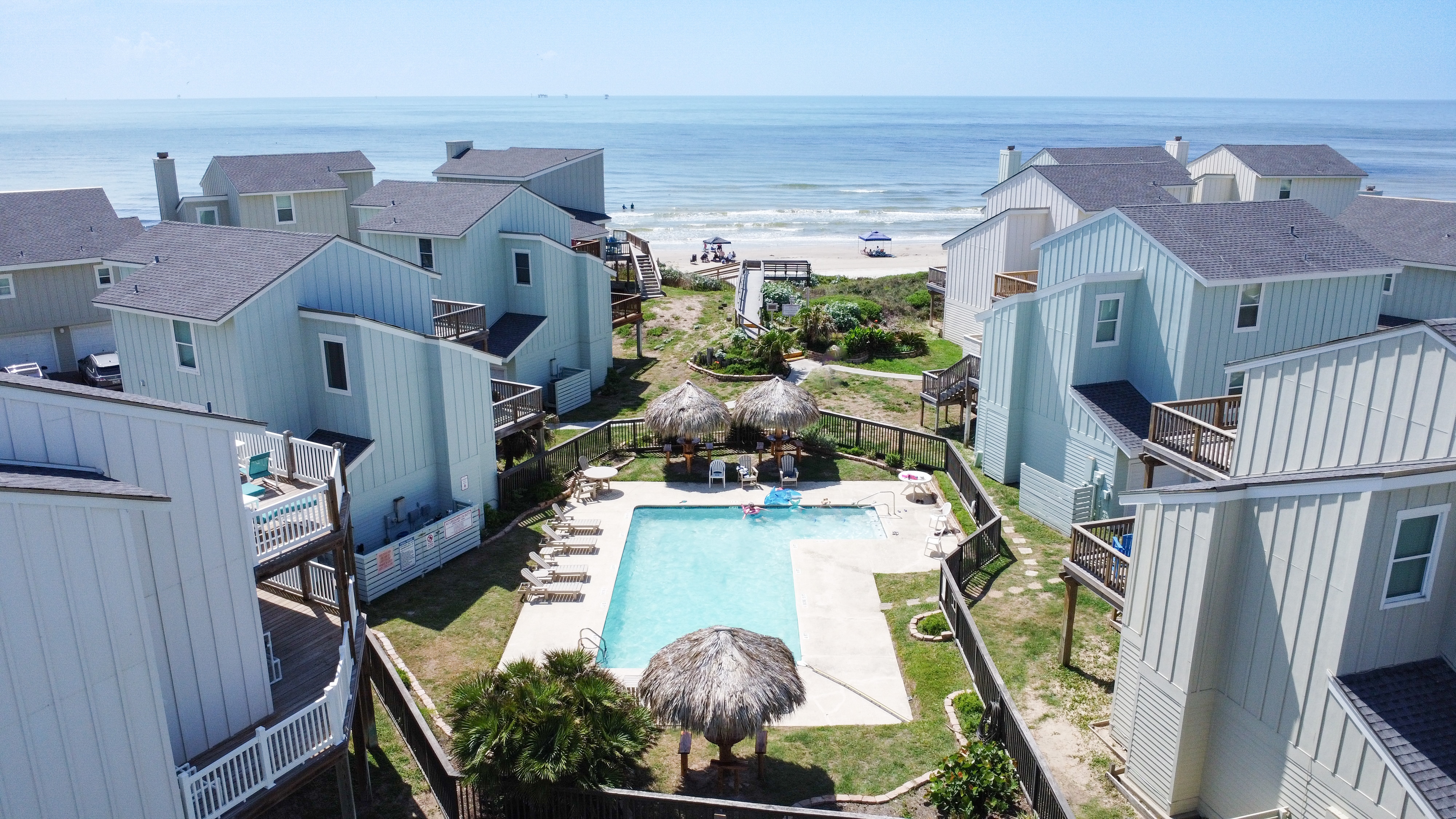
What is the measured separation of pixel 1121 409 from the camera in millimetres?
22938

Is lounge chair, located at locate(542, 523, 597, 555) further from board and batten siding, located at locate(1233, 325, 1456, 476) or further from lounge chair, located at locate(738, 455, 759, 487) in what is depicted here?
board and batten siding, located at locate(1233, 325, 1456, 476)

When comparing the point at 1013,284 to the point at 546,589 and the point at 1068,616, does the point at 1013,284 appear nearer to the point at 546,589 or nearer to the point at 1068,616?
the point at 1068,616

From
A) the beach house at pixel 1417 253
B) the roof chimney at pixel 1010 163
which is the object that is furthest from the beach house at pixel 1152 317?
the roof chimney at pixel 1010 163

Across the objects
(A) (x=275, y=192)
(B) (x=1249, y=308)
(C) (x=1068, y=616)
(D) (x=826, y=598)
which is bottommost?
(D) (x=826, y=598)

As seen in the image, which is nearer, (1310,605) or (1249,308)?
(1310,605)

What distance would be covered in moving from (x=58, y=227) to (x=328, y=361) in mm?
19884

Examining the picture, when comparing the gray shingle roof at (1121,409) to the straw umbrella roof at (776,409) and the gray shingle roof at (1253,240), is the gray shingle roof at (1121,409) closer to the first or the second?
the gray shingle roof at (1253,240)

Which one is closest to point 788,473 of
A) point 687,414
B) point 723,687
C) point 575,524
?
point 687,414

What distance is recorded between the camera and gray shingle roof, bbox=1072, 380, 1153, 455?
71.5ft

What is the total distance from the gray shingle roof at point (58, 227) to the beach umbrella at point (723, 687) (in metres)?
28.5

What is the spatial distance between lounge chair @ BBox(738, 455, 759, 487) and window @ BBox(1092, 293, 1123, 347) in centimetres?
967

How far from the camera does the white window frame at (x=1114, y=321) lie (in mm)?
23344

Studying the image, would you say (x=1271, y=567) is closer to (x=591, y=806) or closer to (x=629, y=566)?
(x=591, y=806)

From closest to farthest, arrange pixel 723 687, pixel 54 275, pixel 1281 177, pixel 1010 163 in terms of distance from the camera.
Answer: pixel 723 687, pixel 54 275, pixel 1010 163, pixel 1281 177
